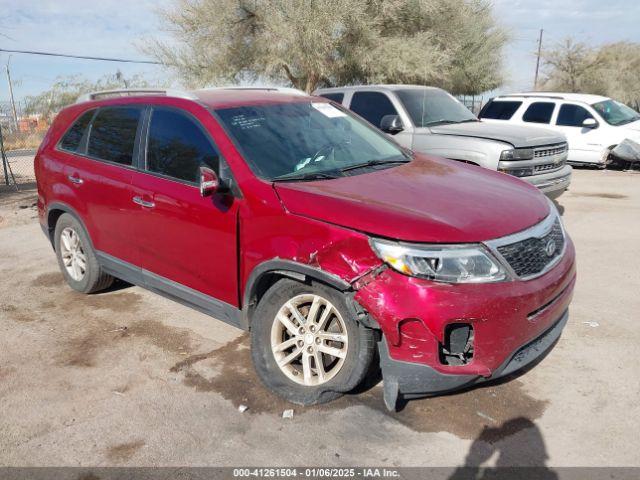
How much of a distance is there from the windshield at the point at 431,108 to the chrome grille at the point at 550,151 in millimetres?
1302

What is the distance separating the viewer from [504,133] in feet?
23.6

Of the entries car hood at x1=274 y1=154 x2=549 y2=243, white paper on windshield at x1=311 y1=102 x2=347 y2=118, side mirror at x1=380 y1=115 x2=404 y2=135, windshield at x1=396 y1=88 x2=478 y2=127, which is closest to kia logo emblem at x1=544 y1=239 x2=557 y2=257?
car hood at x1=274 y1=154 x2=549 y2=243

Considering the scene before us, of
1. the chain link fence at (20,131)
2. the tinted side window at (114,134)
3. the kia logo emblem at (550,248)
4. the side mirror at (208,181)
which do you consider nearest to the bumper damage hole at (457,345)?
the kia logo emblem at (550,248)

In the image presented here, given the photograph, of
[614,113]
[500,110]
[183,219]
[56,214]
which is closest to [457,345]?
[183,219]

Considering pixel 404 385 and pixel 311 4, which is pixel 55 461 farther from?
pixel 311 4

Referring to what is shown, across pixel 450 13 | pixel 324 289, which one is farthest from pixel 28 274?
pixel 450 13

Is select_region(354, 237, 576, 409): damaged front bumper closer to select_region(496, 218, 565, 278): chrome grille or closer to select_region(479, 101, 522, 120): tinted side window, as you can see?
select_region(496, 218, 565, 278): chrome grille

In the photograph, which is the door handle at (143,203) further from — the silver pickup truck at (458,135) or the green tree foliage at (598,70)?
the green tree foliage at (598,70)

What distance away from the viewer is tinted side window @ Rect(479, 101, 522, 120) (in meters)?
12.8

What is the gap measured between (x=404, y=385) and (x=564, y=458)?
0.86m

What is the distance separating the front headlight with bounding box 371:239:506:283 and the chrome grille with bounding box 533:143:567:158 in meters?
4.75

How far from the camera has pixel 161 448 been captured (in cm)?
298

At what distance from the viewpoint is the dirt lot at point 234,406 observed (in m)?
2.92

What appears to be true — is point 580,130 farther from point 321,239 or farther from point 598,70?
point 598,70
